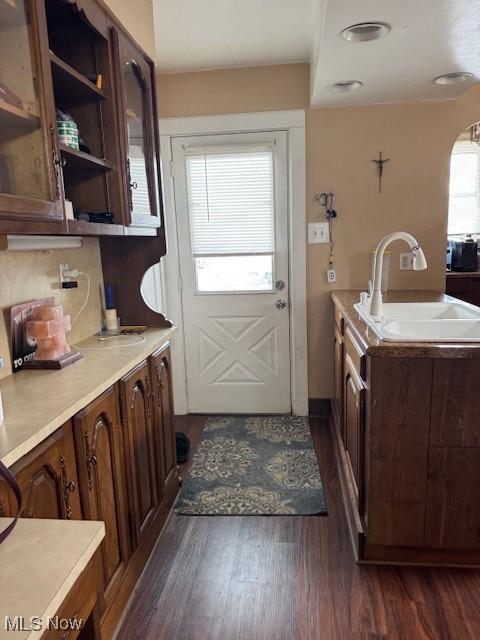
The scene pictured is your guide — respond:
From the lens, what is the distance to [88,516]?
1339 millimetres

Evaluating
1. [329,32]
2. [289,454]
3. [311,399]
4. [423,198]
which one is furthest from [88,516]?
[423,198]

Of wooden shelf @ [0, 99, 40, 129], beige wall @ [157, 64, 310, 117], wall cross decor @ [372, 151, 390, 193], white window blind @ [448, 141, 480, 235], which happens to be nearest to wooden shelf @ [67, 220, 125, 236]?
wooden shelf @ [0, 99, 40, 129]

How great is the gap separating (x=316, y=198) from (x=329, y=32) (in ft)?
4.39

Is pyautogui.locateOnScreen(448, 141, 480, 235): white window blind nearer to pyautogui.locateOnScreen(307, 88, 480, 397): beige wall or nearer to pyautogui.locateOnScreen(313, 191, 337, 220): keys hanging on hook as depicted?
pyautogui.locateOnScreen(307, 88, 480, 397): beige wall

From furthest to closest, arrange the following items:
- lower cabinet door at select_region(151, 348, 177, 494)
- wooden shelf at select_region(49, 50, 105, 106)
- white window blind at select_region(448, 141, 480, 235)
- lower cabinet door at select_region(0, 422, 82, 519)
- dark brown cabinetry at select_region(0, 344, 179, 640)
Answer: white window blind at select_region(448, 141, 480, 235), lower cabinet door at select_region(151, 348, 177, 494), wooden shelf at select_region(49, 50, 105, 106), dark brown cabinetry at select_region(0, 344, 179, 640), lower cabinet door at select_region(0, 422, 82, 519)

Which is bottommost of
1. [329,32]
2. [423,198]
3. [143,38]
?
[423,198]

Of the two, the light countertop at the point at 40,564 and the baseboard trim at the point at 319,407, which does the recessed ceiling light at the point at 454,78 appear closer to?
the baseboard trim at the point at 319,407

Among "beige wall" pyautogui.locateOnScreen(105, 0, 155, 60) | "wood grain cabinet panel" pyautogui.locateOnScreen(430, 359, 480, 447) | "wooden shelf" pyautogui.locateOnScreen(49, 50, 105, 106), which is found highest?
"beige wall" pyautogui.locateOnScreen(105, 0, 155, 60)

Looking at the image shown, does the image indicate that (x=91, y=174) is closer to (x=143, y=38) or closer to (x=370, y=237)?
(x=143, y=38)

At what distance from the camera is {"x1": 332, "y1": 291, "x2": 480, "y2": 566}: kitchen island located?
165 centimetres

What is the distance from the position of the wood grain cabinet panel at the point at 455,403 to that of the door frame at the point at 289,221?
65.6 inches

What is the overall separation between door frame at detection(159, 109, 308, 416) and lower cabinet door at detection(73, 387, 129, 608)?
1.86 m

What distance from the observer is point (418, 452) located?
1729mm

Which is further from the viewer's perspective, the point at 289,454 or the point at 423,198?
the point at 423,198
